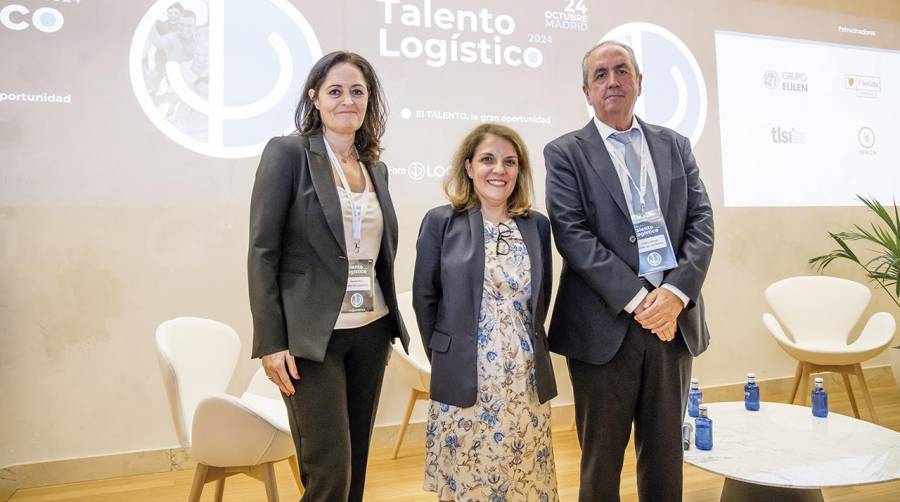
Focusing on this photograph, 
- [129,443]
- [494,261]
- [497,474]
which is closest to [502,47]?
[494,261]

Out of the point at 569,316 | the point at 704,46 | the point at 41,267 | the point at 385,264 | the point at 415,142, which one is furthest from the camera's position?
the point at 704,46

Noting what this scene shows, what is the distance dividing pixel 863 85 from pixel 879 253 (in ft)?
4.61

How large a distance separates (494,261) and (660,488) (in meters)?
0.88

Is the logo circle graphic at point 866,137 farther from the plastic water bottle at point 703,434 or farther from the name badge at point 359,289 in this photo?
the name badge at point 359,289

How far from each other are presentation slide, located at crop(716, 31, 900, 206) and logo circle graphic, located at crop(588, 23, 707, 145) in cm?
24

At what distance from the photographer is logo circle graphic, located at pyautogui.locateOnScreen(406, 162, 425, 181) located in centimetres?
378

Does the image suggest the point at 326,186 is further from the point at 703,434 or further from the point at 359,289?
the point at 703,434

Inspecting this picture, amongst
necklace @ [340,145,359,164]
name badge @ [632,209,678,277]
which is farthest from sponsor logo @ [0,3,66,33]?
name badge @ [632,209,678,277]

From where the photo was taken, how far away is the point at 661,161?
1974 millimetres

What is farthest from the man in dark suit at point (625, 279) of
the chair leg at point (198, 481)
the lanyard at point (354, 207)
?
the chair leg at point (198, 481)

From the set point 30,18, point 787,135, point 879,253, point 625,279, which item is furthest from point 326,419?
point 879,253

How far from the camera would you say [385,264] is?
1799 mm

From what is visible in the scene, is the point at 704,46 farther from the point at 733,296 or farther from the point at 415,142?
the point at 415,142

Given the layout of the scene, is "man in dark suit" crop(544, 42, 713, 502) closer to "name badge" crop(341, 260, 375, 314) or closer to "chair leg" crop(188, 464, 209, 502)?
"name badge" crop(341, 260, 375, 314)
